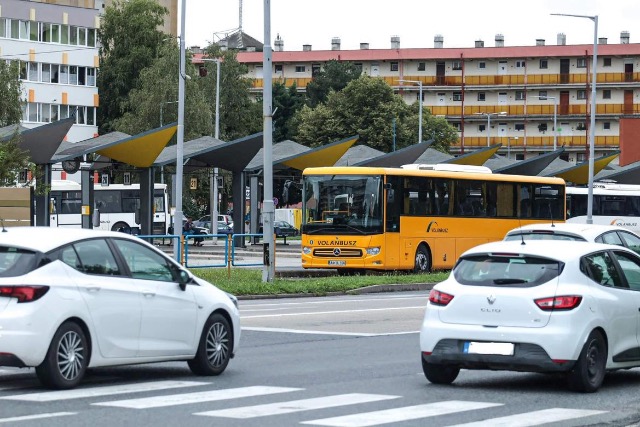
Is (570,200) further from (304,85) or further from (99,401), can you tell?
(304,85)

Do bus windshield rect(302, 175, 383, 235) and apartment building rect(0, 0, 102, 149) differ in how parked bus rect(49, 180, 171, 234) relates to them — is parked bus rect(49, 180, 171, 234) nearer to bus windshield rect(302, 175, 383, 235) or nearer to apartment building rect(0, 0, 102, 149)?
apartment building rect(0, 0, 102, 149)

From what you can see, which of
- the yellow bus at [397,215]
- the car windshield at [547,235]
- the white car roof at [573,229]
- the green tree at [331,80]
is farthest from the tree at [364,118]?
the car windshield at [547,235]

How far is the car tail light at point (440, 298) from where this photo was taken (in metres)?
13.0

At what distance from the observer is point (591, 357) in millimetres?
12781

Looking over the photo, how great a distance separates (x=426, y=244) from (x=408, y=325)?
1808 cm

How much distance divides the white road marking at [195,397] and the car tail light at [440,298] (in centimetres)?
155

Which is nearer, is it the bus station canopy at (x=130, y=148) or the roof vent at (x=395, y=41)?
the bus station canopy at (x=130, y=148)

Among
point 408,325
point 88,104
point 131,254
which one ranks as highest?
point 88,104

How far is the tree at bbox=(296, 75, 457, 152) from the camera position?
358 feet

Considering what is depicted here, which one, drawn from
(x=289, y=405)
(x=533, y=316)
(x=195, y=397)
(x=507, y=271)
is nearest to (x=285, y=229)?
(x=507, y=271)

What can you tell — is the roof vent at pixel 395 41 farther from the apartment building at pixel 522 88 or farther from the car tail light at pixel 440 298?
the car tail light at pixel 440 298

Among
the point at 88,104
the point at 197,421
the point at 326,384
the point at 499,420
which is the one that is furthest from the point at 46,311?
the point at 88,104

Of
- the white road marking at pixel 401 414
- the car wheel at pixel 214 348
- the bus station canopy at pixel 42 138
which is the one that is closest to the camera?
the white road marking at pixel 401 414

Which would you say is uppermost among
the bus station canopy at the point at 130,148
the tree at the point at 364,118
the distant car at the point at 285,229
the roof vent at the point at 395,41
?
the roof vent at the point at 395,41
